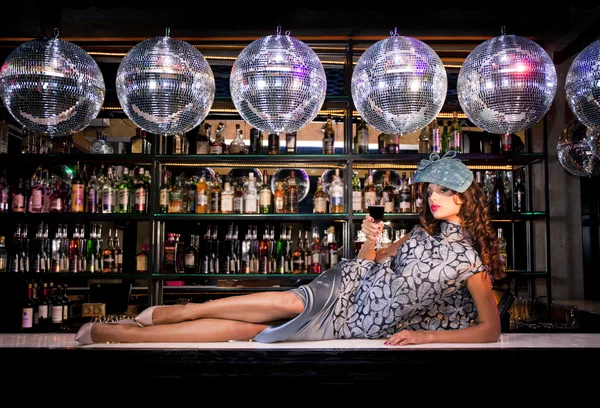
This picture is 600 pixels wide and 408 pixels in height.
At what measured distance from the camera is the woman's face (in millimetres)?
2078

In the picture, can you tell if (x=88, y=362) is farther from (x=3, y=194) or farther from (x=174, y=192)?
(x=3, y=194)

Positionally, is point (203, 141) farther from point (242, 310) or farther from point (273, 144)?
point (242, 310)

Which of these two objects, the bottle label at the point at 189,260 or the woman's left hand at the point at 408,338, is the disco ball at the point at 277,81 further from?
the bottle label at the point at 189,260

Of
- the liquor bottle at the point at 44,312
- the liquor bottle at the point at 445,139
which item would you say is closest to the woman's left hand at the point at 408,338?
the liquor bottle at the point at 445,139

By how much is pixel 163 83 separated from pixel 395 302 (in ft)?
4.08

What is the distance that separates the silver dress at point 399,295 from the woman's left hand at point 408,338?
0.18 meters

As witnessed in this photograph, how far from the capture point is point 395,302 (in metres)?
1.95

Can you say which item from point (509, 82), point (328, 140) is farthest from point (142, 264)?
point (509, 82)

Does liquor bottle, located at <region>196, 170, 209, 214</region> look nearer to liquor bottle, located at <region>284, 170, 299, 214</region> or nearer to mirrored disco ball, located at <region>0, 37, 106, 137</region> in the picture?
liquor bottle, located at <region>284, 170, 299, 214</region>

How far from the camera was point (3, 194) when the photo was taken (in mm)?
3934

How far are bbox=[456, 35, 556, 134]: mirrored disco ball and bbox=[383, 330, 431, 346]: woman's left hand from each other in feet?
3.22

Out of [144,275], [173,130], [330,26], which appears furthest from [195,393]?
[330,26]

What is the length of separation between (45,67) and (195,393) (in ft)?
4.74

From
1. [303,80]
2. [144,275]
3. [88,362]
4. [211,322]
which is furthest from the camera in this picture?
[144,275]
